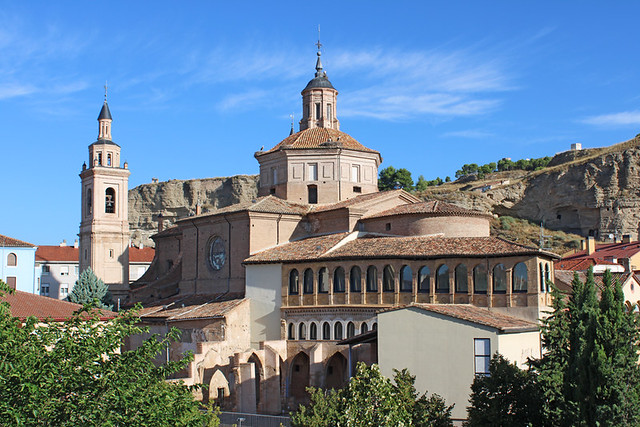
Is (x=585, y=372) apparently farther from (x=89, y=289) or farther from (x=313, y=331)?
(x=89, y=289)

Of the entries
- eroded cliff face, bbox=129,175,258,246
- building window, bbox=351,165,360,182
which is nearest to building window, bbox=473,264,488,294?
building window, bbox=351,165,360,182

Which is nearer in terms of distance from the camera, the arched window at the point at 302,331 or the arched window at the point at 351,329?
the arched window at the point at 351,329

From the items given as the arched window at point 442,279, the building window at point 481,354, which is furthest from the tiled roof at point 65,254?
the building window at point 481,354

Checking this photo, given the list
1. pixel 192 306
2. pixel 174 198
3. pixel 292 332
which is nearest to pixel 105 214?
pixel 192 306

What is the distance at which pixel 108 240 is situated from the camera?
5634 cm

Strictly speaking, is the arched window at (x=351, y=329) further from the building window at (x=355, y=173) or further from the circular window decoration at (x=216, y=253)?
the building window at (x=355, y=173)

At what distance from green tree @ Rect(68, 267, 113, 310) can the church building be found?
6.79 m

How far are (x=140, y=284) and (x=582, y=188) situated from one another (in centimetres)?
4613

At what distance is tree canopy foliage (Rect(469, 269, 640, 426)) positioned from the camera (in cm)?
1711

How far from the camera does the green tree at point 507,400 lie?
1948 centimetres

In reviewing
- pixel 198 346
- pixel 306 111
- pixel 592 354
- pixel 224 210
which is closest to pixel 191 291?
pixel 224 210

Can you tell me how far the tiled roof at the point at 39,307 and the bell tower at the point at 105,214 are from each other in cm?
2448

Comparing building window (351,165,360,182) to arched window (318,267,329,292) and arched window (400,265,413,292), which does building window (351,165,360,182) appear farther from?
arched window (400,265,413,292)

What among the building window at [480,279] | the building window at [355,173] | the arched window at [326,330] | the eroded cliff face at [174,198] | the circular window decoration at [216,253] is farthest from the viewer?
the eroded cliff face at [174,198]
